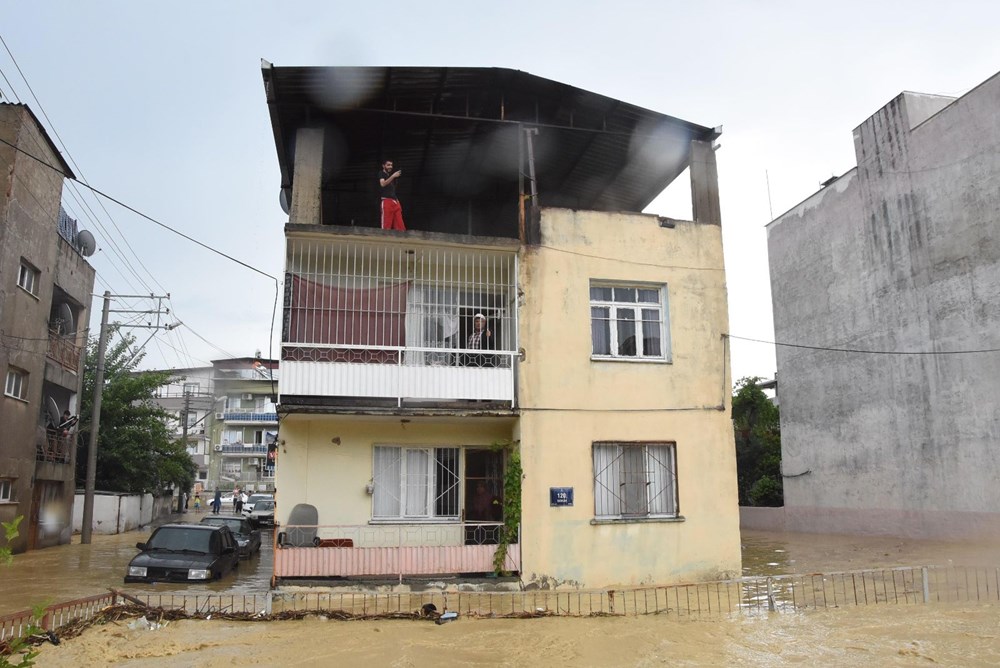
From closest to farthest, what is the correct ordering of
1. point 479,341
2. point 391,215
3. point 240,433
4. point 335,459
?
point 335,459 → point 479,341 → point 391,215 → point 240,433

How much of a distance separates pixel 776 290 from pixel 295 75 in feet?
72.1

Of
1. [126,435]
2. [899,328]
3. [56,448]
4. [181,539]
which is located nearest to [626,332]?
[181,539]

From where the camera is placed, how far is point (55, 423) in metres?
25.6

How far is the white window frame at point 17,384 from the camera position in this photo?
21688mm

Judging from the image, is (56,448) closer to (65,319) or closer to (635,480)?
(65,319)

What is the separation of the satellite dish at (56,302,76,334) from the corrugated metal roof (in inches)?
534

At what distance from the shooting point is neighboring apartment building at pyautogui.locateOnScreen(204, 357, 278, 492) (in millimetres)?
74625

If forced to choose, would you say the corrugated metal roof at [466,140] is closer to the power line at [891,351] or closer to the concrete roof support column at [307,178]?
the concrete roof support column at [307,178]

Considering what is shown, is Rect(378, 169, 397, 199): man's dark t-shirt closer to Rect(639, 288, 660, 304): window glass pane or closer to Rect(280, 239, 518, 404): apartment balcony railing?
Rect(280, 239, 518, 404): apartment balcony railing

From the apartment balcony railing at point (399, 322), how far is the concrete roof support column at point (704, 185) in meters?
3.91

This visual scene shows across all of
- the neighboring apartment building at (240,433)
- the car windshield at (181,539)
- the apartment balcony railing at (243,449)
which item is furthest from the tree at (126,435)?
the apartment balcony railing at (243,449)

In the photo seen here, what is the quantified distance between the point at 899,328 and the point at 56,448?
26.9 m

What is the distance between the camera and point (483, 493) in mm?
14227

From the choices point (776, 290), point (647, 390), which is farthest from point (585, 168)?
point (776, 290)
